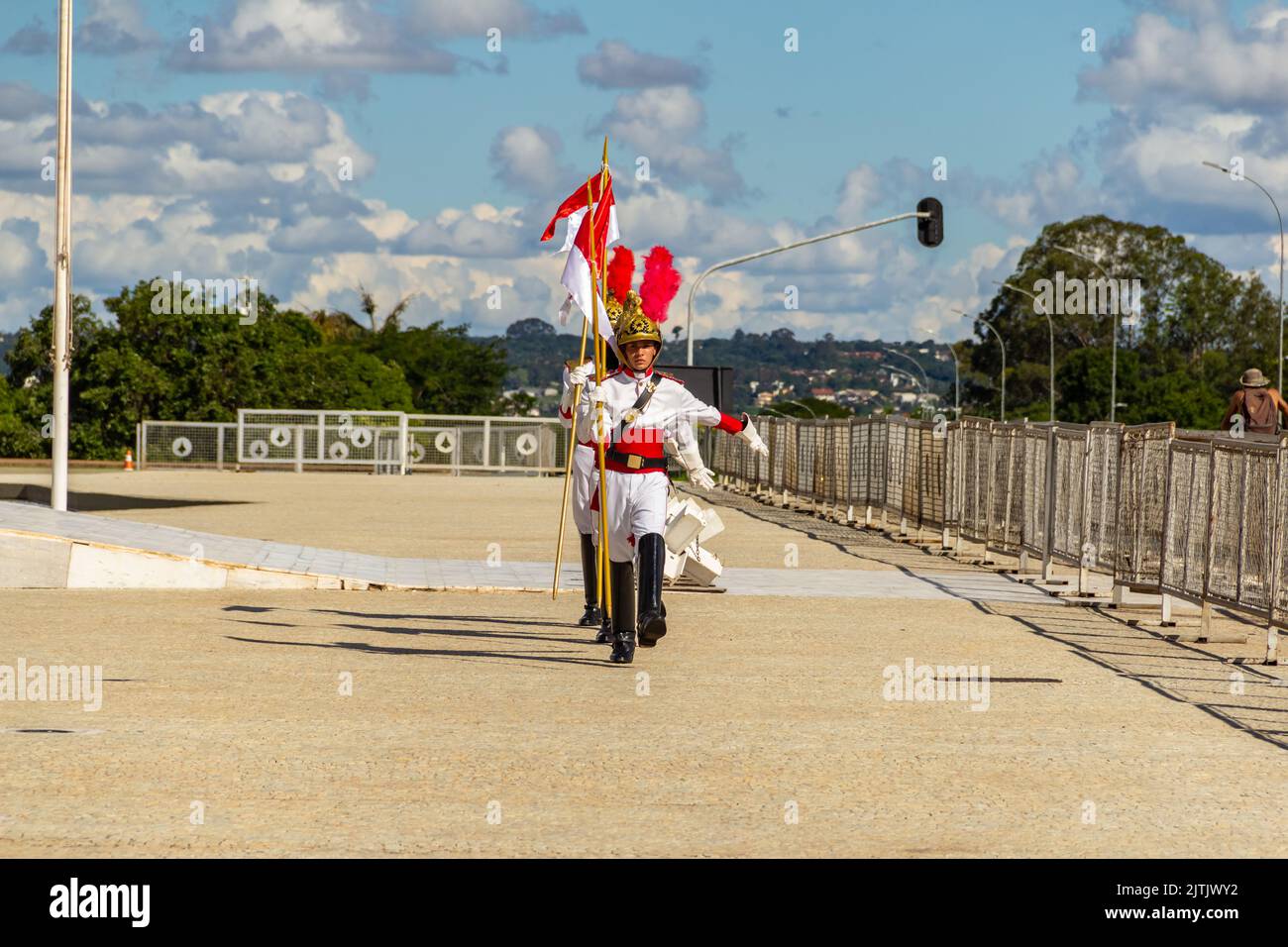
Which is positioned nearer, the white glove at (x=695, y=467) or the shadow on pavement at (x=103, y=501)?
the white glove at (x=695, y=467)

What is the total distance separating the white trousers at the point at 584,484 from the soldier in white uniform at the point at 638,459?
33.9 inches

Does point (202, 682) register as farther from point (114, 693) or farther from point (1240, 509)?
point (1240, 509)

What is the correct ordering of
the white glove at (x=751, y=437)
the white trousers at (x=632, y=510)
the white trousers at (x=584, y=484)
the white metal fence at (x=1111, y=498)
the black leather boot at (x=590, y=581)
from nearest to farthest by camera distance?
the white trousers at (x=632, y=510) < the white glove at (x=751, y=437) < the white metal fence at (x=1111, y=498) < the white trousers at (x=584, y=484) < the black leather boot at (x=590, y=581)

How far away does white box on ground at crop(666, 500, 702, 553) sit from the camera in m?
14.7

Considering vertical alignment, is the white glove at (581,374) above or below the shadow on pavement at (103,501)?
above

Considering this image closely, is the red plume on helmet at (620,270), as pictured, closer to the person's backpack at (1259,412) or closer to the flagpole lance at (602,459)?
the flagpole lance at (602,459)

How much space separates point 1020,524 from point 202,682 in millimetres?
10313

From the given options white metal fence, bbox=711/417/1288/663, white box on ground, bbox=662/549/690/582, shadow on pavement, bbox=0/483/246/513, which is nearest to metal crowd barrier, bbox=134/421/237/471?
shadow on pavement, bbox=0/483/246/513

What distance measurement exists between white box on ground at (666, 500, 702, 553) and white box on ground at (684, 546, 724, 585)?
1.72 m

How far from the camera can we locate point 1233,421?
20375mm

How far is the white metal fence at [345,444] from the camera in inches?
2253

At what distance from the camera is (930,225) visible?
134 ft

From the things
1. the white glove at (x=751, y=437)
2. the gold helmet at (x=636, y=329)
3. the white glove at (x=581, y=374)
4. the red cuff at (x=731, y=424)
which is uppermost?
the gold helmet at (x=636, y=329)

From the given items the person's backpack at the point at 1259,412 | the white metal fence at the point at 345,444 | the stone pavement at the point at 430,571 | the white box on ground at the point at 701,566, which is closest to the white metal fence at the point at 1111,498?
the stone pavement at the point at 430,571
